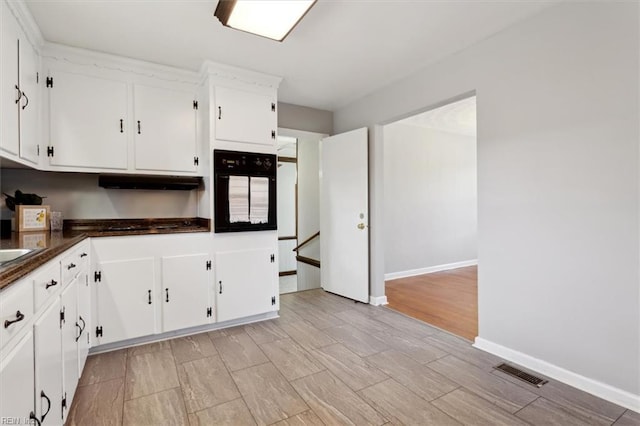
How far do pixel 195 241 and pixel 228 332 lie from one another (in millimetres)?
898

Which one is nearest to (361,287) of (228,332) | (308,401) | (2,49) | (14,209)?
(228,332)

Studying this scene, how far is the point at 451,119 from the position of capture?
15.7 feet

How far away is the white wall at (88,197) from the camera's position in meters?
2.68

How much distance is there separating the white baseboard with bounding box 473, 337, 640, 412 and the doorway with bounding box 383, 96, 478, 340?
1.61 metres

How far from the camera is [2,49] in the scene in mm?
1753

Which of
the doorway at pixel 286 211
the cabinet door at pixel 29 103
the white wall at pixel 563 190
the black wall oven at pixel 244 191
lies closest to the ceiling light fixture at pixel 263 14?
the black wall oven at pixel 244 191

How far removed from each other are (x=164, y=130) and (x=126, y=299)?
1.54m

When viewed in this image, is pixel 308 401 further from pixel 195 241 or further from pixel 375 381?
pixel 195 241

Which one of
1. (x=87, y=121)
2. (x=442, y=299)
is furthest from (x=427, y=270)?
(x=87, y=121)

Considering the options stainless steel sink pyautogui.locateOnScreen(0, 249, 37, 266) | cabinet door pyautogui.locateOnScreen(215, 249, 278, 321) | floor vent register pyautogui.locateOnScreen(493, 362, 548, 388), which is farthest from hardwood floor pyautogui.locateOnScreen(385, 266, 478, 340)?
stainless steel sink pyautogui.locateOnScreen(0, 249, 37, 266)

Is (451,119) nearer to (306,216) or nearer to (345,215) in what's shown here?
(345,215)

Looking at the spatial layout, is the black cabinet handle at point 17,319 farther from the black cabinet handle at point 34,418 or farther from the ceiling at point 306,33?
the ceiling at point 306,33

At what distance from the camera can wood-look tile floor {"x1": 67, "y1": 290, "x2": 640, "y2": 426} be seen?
1.71 m

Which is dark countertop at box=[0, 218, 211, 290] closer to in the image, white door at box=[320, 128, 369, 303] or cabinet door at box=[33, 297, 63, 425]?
cabinet door at box=[33, 297, 63, 425]
